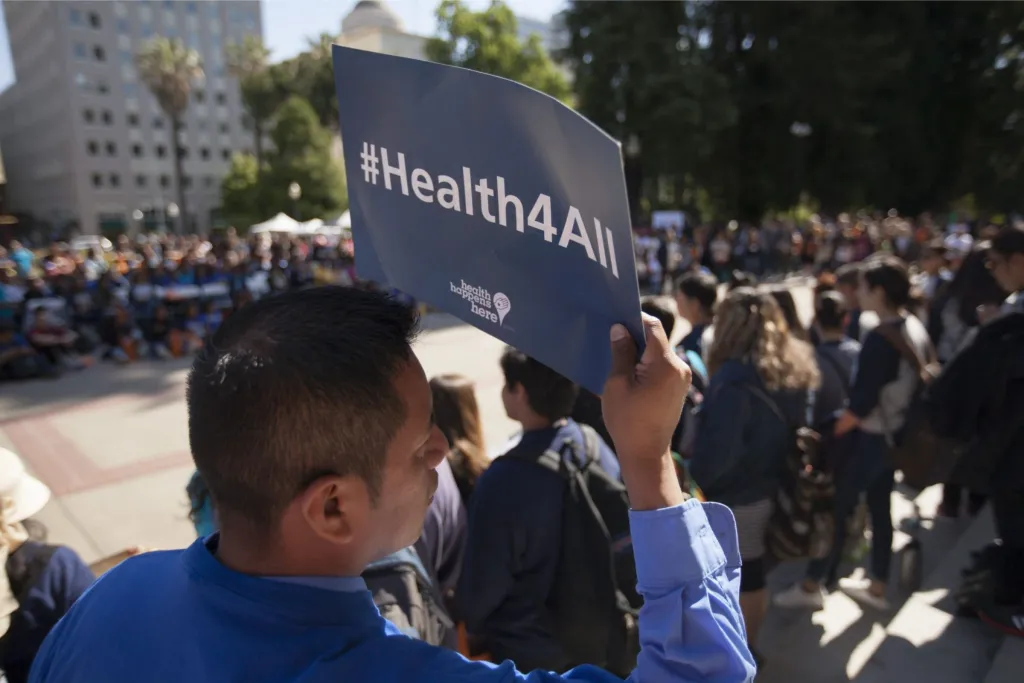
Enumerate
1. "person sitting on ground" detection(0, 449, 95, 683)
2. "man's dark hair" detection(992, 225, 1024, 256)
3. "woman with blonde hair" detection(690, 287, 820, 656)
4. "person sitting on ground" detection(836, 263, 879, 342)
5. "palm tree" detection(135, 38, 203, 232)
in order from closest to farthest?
"person sitting on ground" detection(0, 449, 95, 683)
"woman with blonde hair" detection(690, 287, 820, 656)
"man's dark hair" detection(992, 225, 1024, 256)
"person sitting on ground" detection(836, 263, 879, 342)
"palm tree" detection(135, 38, 203, 232)

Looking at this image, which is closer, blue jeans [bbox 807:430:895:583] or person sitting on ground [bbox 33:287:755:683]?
person sitting on ground [bbox 33:287:755:683]

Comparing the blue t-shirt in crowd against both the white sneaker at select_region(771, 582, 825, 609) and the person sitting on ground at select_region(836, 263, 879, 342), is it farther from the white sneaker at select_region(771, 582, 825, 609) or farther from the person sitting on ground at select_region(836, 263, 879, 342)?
the person sitting on ground at select_region(836, 263, 879, 342)

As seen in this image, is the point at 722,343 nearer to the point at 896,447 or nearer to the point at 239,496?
the point at 896,447

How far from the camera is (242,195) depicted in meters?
42.3

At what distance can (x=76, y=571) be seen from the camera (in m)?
1.89

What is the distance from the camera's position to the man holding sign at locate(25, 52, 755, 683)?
798 mm

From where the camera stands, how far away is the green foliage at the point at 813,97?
22.3 m

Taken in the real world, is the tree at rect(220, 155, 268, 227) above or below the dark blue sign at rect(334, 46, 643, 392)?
below

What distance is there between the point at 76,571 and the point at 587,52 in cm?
2413

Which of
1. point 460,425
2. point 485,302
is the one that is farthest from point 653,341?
point 460,425

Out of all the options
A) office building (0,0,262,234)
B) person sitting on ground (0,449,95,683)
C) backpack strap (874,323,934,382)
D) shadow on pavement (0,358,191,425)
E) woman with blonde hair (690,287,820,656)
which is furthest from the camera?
office building (0,0,262,234)

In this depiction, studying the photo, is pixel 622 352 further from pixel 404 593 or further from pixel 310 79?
pixel 310 79

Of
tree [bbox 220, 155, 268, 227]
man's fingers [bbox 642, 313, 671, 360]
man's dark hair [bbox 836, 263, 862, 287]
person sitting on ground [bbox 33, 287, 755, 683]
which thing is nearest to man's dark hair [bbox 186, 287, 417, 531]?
person sitting on ground [bbox 33, 287, 755, 683]

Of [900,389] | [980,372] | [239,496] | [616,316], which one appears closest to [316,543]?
[239,496]
